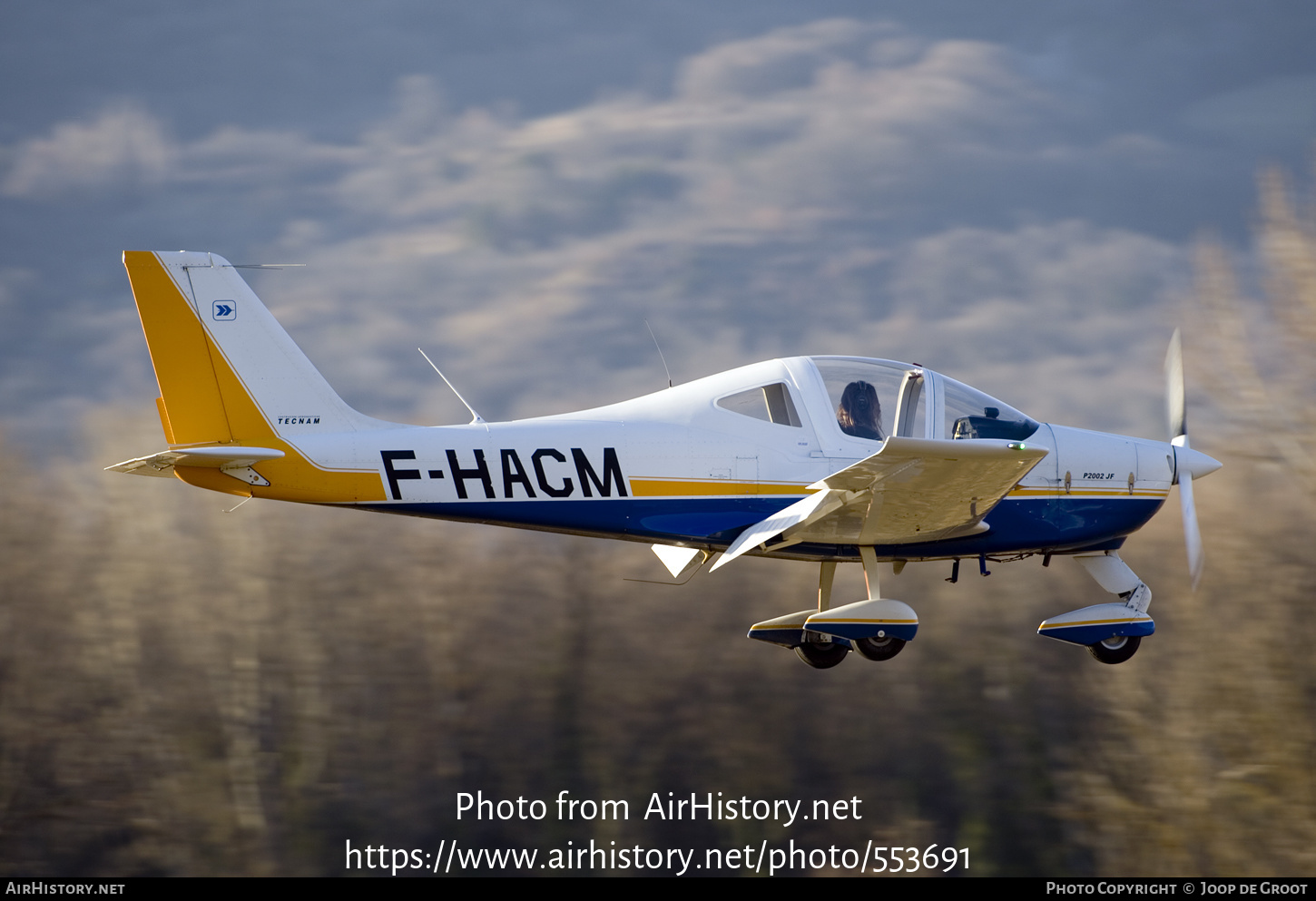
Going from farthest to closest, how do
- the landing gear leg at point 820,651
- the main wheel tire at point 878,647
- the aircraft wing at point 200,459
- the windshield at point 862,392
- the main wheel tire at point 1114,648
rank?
the landing gear leg at point 820,651 < the main wheel tire at point 1114,648 < the main wheel tire at point 878,647 < the windshield at point 862,392 < the aircraft wing at point 200,459

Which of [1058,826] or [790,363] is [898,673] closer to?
[1058,826]

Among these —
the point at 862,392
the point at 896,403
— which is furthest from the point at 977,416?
the point at 862,392

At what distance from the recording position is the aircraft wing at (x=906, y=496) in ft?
28.0

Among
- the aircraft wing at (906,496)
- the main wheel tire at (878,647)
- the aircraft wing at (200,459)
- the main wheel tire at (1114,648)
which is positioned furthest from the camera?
the main wheel tire at (1114,648)

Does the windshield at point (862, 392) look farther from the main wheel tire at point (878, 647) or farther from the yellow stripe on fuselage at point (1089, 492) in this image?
the main wheel tire at point (878, 647)

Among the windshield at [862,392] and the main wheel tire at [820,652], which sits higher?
the windshield at [862,392]

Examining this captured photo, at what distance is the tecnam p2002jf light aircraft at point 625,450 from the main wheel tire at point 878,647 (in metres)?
0.26

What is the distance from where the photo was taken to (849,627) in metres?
9.84

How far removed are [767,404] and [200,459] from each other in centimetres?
433

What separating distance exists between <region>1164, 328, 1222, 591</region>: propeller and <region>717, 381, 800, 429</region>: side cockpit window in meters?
3.28

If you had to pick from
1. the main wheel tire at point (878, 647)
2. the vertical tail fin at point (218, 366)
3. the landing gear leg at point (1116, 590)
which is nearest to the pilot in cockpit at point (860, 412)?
the main wheel tire at point (878, 647)

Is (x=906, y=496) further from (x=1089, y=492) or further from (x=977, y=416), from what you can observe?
(x=1089, y=492)

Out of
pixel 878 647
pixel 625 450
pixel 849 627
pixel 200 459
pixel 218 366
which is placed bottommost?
pixel 878 647

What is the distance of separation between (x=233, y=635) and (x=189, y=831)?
368cm
